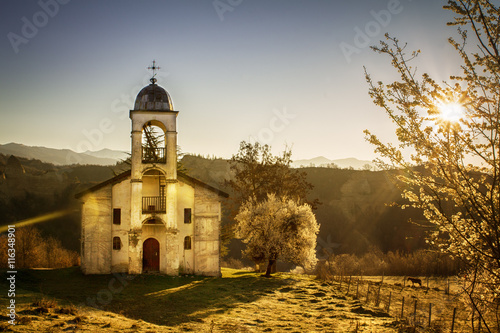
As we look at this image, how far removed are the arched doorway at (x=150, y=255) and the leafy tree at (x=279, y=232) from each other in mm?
6902

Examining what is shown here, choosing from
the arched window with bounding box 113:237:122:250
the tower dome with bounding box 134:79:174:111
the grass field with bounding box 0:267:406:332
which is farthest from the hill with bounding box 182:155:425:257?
the grass field with bounding box 0:267:406:332

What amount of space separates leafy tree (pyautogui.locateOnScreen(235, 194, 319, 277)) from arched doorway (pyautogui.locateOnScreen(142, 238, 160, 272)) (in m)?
6.90

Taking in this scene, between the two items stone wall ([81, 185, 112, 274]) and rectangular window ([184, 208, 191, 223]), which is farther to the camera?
rectangular window ([184, 208, 191, 223])

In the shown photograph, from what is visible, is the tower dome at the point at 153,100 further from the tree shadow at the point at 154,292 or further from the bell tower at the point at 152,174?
the tree shadow at the point at 154,292

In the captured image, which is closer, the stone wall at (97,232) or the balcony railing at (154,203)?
the stone wall at (97,232)

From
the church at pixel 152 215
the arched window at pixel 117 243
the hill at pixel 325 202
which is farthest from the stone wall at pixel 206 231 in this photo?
the hill at pixel 325 202

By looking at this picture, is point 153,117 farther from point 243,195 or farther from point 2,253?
point 2,253

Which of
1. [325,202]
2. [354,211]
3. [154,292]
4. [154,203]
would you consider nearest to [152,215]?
[154,203]

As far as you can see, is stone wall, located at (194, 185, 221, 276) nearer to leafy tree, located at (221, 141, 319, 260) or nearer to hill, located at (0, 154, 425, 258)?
leafy tree, located at (221, 141, 319, 260)

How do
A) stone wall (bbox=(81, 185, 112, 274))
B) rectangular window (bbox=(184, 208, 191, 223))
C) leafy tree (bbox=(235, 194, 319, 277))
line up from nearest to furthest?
stone wall (bbox=(81, 185, 112, 274))
rectangular window (bbox=(184, 208, 191, 223))
leafy tree (bbox=(235, 194, 319, 277))

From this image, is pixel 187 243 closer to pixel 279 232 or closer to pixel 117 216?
pixel 117 216

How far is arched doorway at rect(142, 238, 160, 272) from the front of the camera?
30.2 meters

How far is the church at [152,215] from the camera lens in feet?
96.6

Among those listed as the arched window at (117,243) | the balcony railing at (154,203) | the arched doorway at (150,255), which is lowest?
the arched doorway at (150,255)
